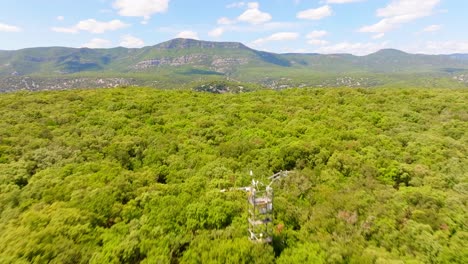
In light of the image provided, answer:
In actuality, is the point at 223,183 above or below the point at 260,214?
below

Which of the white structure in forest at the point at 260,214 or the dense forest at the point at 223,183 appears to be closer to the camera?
the white structure in forest at the point at 260,214

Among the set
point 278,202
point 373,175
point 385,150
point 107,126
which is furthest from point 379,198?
point 107,126

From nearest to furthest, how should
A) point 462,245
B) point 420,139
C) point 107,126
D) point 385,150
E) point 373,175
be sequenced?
1. point 462,245
2. point 373,175
3. point 385,150
4. point 420,139
5. point 107,126

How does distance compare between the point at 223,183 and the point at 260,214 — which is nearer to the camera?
the point at 260,214

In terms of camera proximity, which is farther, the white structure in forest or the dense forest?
the dense forest

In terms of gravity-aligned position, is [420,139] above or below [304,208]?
above

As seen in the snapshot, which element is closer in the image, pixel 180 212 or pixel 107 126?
pixel 180 212

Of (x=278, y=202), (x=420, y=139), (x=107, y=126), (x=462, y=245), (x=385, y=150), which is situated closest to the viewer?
(x=462, y=245)

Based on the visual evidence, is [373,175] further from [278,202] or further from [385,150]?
[278,202]
